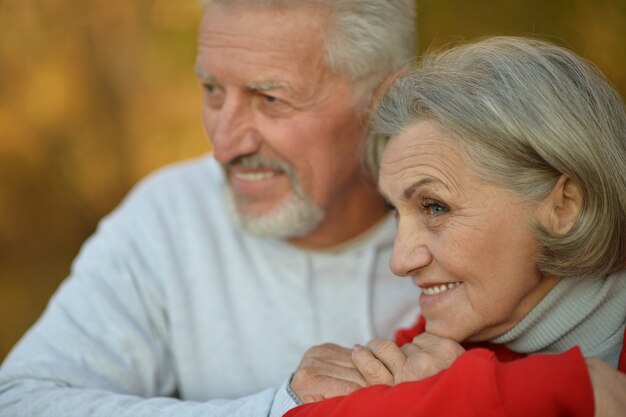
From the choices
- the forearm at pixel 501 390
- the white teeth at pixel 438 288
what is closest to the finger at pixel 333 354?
the white teeth at pixel 438 288

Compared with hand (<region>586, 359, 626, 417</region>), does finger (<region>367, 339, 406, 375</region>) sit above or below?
below

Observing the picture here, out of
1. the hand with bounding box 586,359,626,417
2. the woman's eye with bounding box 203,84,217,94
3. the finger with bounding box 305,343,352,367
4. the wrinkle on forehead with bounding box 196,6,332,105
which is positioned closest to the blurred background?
the woman's eye with bounding box 203,84,217,94

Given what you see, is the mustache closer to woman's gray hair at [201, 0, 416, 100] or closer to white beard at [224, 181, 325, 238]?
white beard at [224, 181, 325, 238]

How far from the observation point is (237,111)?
2840 millimetres

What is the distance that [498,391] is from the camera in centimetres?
176

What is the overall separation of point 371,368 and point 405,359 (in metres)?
0.09

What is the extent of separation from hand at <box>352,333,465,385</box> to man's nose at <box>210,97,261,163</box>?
3.11ft

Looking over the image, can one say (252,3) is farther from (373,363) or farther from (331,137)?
(373,363)

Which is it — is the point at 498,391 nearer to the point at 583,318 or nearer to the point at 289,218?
the point at 583,318

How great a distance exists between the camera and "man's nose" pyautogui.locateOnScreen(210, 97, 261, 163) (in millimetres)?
2840

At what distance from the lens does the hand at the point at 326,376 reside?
6.89ft

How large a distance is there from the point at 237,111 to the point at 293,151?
0.23m

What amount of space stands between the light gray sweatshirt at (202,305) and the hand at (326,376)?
72 centimetres

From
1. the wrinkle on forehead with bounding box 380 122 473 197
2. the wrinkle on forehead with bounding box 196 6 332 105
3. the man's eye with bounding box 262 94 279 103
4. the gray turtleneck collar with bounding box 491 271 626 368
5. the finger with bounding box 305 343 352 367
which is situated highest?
the wrinkle on forehead with bounding box 196 6 332 105
